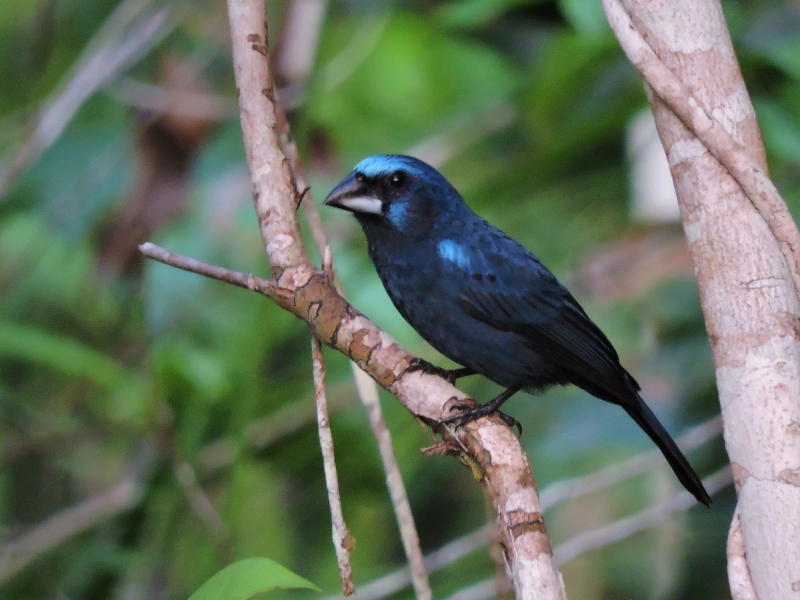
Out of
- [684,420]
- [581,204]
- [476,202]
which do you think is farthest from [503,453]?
[581,204]

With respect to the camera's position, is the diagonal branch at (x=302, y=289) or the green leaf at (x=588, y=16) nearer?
the diagonal branch at (x=302, y=289)

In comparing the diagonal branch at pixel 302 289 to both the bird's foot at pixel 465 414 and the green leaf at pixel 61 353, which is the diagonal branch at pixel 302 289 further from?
the green leaf at pixel 61 353

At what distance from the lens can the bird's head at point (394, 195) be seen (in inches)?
102

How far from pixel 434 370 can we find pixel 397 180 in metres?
0.62

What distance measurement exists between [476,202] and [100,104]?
2339 mm

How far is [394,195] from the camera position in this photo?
2.67 metres

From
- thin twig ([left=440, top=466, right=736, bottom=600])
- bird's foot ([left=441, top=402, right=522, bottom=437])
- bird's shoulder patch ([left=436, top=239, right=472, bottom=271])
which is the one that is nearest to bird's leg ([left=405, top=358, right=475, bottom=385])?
bird's foot ([left=441, top=402, right=522, bottom=437])

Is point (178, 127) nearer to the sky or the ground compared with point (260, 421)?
nearer to the sky

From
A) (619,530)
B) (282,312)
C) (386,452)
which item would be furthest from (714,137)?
(282,312)

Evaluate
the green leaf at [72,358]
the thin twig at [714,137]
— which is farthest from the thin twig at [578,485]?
the thin twig at [714,137]

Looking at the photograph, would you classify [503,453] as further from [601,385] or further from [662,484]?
[662,484]

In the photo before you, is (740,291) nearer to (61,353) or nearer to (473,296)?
(473,296)

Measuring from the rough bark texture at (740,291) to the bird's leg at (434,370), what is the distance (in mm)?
659

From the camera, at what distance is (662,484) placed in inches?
131
